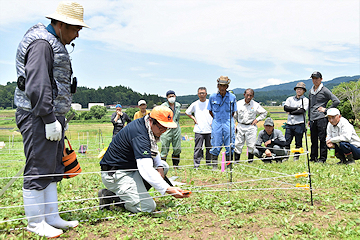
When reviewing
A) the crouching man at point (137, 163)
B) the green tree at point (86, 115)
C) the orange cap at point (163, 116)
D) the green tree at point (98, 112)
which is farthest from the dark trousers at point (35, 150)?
the green tree at point (98, 112)

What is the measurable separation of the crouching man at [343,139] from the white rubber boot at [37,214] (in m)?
6.27

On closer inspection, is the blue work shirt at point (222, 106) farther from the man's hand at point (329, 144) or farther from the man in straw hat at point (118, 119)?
the man in straw hat at point (118, 119)

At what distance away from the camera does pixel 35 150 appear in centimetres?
278

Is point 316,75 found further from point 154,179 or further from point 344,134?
point 154,179

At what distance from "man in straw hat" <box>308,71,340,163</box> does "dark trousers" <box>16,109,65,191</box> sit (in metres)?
6.36

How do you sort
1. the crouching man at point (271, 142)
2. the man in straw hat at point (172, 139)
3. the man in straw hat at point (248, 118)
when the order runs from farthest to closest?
the crouching man at point (271, 142) → the man in straw hat at point (248, 118) → the man in straw hat at point (172, 139)

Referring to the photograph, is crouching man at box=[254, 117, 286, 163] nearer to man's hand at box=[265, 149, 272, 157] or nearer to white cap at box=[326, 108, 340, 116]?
man's hand at box=[265, 149, 272, 157]

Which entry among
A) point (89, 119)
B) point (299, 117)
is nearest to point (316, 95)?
point (299, 117)

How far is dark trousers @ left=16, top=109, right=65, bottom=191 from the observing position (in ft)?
9.11

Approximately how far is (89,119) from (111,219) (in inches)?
1483

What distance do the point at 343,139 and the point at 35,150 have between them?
6.56m

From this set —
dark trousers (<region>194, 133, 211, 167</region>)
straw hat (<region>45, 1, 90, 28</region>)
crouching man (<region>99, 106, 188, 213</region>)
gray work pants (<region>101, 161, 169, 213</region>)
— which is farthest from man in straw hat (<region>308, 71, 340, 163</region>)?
straw hat (<region>45, 1, 90, 28</region>)

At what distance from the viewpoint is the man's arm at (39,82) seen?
2.63 m

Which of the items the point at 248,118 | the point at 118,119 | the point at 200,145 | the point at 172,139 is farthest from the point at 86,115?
the point at 248,118
